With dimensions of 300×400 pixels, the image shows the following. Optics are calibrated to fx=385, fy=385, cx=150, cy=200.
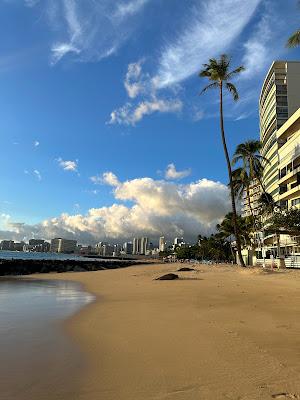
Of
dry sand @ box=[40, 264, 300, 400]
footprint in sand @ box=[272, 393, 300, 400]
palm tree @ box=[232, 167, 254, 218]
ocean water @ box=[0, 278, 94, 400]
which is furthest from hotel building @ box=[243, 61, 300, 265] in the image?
footprint in sand @ box=[272, 393, 300, 400]

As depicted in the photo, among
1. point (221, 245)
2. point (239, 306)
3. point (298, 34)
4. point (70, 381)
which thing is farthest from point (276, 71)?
point (70, 381)

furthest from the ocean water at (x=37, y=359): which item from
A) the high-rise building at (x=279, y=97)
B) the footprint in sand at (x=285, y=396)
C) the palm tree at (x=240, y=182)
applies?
the high-rise building at (x=279, y=97)

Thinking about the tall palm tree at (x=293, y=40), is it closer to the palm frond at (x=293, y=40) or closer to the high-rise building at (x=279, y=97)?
the palm frond at (x=293, y=40)

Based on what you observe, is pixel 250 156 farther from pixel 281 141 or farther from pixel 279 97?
pixel 279 97

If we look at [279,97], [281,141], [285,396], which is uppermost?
[279,97]

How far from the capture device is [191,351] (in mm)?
7031

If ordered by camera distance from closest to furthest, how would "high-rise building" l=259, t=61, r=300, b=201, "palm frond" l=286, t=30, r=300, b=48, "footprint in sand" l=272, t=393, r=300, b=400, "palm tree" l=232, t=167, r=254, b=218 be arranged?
"footprint in sand" l=272, t=393, r=300, b=400
"palm frond" l=286, t=30, r=300, b=48
"palm tree" l=232, t=167, r=254, b=218
"high-rise building" l=259, t=61, r=300, b=201

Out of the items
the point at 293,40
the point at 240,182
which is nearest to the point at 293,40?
the point at 293,40

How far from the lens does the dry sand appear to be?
510cm

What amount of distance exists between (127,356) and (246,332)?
118 inches

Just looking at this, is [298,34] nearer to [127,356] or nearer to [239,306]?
[239,306]

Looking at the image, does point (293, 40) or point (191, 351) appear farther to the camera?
point (293, 40)

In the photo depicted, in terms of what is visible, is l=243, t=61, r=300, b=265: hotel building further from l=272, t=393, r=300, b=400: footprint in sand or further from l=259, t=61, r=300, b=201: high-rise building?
l=272, t=393, r=300, b=400: footprint in sand

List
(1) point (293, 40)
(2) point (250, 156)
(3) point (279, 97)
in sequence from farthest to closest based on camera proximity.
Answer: (3) point (279, 97)
(2) point (250, 156)
(1) point (293, 40)
